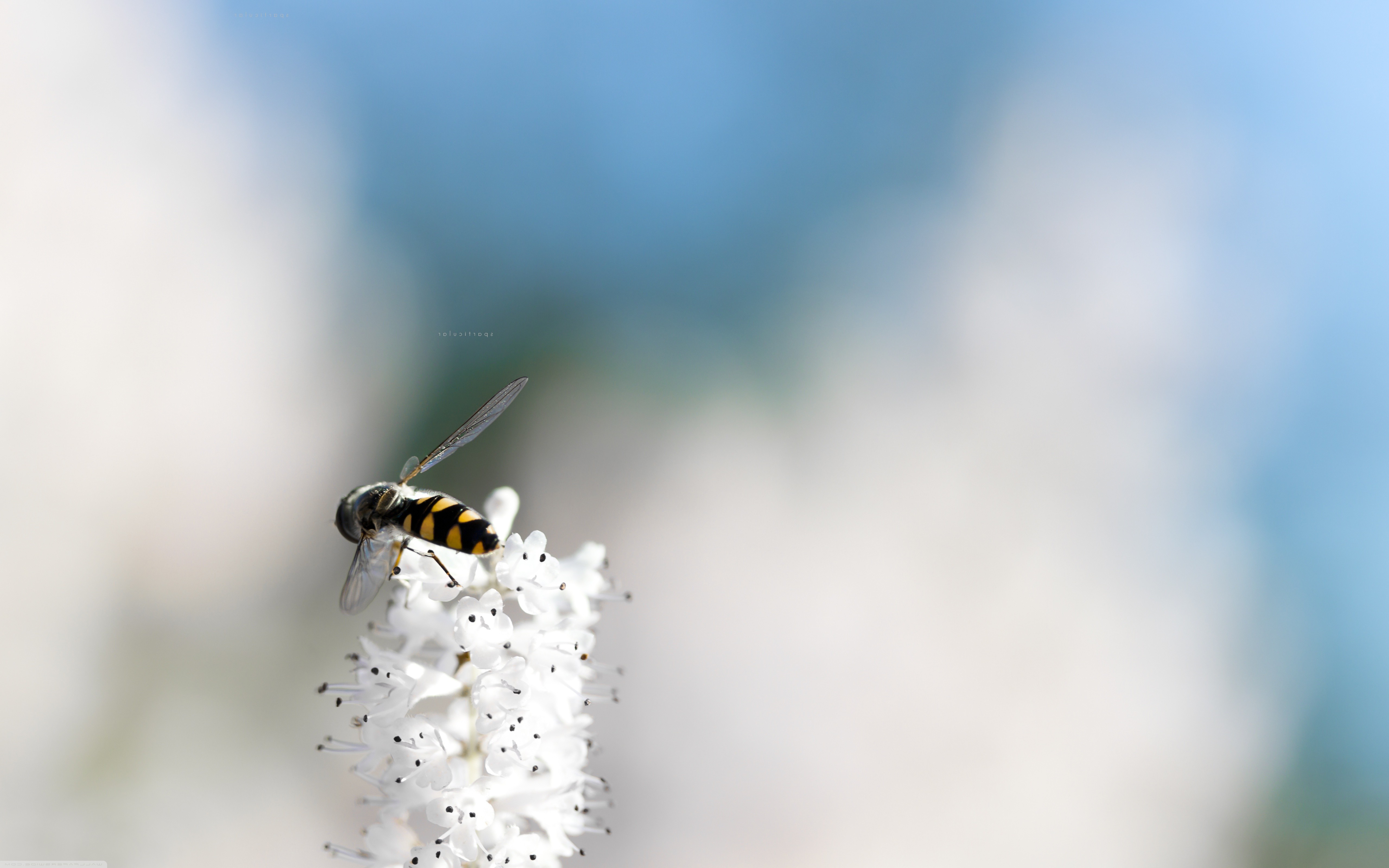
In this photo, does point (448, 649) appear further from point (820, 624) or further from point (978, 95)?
point (978, 95)

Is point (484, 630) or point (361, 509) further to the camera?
point (361, 509)

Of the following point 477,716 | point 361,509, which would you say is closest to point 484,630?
point 477,716

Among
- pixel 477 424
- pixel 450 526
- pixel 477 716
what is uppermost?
pixel 477 424

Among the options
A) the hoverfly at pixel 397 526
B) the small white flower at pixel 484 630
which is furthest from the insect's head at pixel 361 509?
the small white flower at pixel 484 630

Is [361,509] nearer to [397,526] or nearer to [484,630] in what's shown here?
[397,526]

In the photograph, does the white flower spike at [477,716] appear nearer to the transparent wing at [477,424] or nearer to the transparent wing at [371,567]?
the transparent wing at [371,567]

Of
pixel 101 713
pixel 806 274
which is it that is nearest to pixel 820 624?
pixel 806 274
